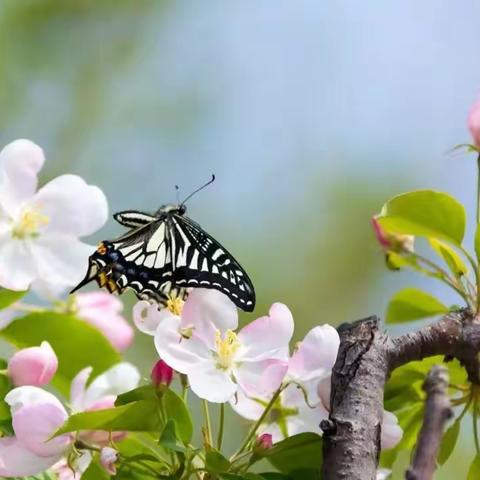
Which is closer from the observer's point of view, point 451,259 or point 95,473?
point 95,473

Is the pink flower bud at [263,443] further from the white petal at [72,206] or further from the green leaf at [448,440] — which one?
the white petal at [72,206]

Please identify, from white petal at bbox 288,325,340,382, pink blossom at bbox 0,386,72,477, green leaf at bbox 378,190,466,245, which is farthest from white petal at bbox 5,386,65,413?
green leaf at bbox 378,190,466,245

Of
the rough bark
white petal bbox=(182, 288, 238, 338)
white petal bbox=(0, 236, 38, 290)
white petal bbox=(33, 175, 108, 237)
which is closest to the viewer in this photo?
the rough bark

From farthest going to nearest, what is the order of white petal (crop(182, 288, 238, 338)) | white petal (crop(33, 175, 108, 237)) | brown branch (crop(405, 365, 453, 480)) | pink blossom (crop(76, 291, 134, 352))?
pink blossom (crop(76, 291, 134, 352)), white petal (crop(33, 175, 108, 237)), white petal (crop(182, 288, 238, 338)), brown branch (crop(405, 365, 453, 480))

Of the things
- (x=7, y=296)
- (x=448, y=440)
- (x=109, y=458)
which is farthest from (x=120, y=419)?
(x=448, y=440)

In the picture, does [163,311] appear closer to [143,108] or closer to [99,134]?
[99,134]

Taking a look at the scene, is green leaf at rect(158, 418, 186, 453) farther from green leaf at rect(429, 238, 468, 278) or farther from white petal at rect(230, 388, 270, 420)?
green leaf at rect(429, 238, 468, 278)

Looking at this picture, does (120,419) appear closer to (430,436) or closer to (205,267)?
(205,267)

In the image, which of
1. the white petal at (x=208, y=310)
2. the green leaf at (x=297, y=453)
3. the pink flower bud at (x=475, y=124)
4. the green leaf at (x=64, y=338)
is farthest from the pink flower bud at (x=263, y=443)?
the pink flower bud at (x=475, y=124)
